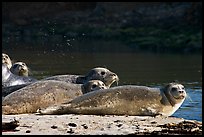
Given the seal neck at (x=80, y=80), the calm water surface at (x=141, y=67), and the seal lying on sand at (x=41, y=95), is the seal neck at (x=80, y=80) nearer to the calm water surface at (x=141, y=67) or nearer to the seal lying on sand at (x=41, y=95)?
the seal lying on sand at (x=41, y=95)

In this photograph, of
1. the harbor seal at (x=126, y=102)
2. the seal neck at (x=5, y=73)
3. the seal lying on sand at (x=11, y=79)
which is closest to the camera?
the harbor seal at (x=126, y=102)

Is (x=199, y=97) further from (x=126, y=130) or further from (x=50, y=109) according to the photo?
(x=126, y=130)

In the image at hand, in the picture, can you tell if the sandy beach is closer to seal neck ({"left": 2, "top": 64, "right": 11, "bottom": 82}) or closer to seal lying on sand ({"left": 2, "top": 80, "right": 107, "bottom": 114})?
seal lying on sand ({"left": 2, "top": 80, "right": 107, "bottom": 114})

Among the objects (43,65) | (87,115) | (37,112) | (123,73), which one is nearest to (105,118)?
(87,115)

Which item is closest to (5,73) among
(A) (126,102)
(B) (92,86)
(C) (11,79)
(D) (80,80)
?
(C) (11,79)

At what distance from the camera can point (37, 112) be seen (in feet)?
36.1

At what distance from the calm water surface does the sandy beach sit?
248cm

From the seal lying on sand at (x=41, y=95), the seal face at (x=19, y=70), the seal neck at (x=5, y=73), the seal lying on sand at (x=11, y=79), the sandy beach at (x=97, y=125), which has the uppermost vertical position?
the seal face at (x=19, y=70)

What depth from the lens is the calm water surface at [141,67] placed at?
1714 cm

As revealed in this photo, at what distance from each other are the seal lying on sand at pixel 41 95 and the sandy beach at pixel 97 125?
539mm

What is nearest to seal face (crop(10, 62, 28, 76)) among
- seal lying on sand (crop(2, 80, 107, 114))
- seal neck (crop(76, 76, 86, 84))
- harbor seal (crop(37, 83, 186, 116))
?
seal neck (crop(76, 76, 86, 84))

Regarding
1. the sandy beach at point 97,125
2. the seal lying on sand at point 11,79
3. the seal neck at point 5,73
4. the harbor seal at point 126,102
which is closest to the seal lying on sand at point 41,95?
the harbor seal at point 126,102

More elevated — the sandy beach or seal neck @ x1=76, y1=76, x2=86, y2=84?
seal neck @ x1=76, y1=76, x2=86, y2=84

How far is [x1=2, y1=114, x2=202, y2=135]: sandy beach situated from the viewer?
9086 millimetres
